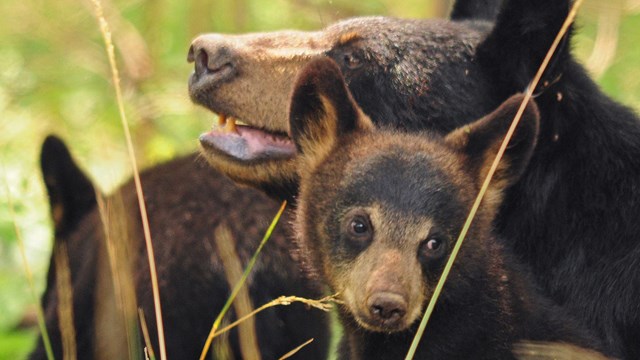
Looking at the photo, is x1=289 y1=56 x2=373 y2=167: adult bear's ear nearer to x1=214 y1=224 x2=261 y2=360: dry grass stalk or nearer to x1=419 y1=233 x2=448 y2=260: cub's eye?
x1=419 y1=233 x2=448 y2=260: cub's eye

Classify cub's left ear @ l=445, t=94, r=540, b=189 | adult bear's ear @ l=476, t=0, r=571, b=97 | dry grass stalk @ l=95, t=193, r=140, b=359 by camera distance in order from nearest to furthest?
cub's left ear @ l=445, t=94, r=540, b=189
adult bear's ear @ l=476, t=0, r=571, b=97
dry grass stalk @ l=95, t=193, r=140, b=359

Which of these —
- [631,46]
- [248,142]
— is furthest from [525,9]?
[631,46]

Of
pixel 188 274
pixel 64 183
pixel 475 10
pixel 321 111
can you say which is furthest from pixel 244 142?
pixel 64 183

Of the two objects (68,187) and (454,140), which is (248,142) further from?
(68,187)

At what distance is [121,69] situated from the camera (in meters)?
9.42

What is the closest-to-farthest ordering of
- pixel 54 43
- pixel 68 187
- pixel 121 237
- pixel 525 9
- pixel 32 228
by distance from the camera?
pixel 525 9, pixel 121 237, pixel 68 187, pixel 32 228, pixel 54 43

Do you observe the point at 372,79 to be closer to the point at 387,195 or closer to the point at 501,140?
the point at 501,140

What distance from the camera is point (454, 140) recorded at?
4316mm

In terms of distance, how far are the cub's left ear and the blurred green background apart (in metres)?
4.33

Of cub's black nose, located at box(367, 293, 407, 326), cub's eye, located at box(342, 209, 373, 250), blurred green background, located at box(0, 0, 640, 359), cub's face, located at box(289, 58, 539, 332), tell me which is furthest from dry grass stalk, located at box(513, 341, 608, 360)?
blurred green background, located at box(0, 0, 640, 359)

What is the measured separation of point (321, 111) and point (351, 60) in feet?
1.78

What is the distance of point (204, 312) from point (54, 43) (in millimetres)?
4681

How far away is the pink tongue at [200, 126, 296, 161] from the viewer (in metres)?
4.72

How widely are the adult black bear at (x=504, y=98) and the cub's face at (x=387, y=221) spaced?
493 mm
